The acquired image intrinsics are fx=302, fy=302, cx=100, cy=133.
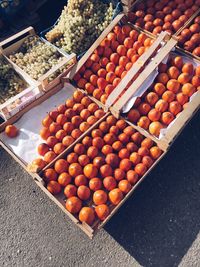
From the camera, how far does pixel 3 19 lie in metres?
5.38

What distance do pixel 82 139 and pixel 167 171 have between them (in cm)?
123

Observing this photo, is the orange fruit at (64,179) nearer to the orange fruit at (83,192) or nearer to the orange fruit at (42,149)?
the orange fruit at (83,192)

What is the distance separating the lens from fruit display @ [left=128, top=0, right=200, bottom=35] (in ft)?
14.2

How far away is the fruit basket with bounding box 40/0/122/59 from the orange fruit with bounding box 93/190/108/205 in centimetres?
225

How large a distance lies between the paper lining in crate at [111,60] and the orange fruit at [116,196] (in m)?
1.18

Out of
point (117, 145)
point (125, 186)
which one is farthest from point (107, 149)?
point (125, 186)

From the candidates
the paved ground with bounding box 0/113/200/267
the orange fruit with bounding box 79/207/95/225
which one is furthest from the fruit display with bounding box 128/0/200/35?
the orange fruit with bounding box 79/207/95/225

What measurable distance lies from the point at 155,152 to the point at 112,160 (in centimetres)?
50

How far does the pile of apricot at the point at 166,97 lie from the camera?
3670mm

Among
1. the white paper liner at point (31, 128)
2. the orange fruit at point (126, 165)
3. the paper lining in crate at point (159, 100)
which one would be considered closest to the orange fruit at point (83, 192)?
the orange fruit at point (126, 165)

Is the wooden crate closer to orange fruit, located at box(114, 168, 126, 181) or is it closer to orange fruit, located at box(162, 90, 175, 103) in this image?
orange fruit, located at box(162, 90, 175, 103)

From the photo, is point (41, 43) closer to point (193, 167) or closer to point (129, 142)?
point (129, 142)

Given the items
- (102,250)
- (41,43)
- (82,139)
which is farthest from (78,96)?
(102,250)

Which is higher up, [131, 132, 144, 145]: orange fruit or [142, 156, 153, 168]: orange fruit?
[131, 132, 144, 145]: orange fruit
